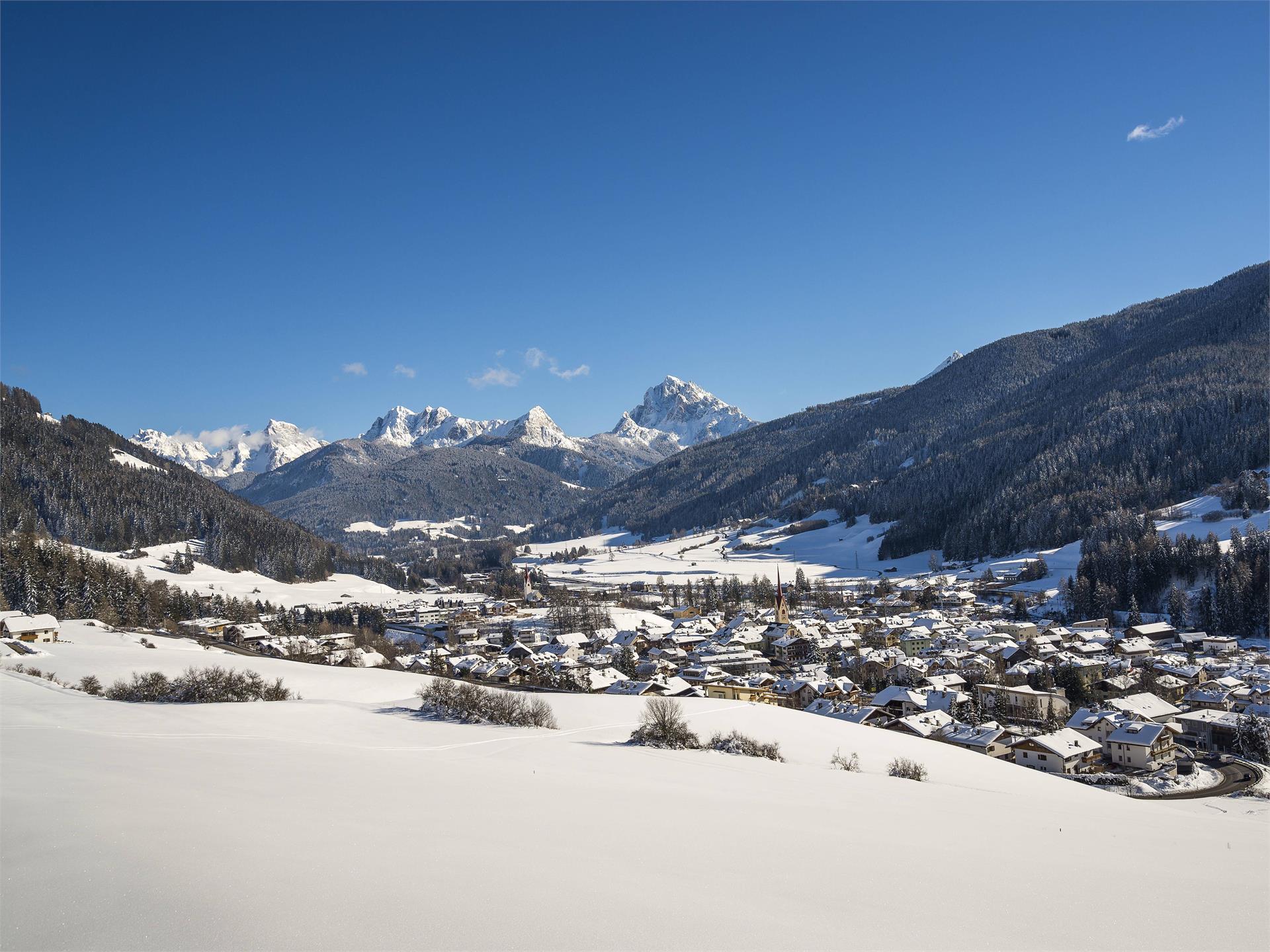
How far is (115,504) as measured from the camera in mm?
95875

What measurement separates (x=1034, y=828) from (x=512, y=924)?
7545 millimetres

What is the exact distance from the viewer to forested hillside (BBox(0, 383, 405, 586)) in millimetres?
88438

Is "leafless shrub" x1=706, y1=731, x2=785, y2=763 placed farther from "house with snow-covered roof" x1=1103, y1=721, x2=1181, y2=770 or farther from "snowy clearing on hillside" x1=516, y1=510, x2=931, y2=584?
"snowy clearing on hillside" x1=516, y1=510, x2=931, y2=584

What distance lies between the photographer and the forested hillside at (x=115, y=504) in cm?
8844

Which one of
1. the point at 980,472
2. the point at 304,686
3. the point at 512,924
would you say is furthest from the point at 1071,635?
the point at 980,472

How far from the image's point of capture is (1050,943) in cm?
492

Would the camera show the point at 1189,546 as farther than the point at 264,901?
Yes

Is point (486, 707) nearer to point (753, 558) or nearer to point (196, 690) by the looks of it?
point (196, 690)

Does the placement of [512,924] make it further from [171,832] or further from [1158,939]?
[1158,939]

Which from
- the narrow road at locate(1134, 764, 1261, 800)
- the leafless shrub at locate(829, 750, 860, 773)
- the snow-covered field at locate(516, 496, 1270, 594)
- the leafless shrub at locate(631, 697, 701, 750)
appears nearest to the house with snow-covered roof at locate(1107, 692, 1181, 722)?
the narrow road at locate(1134, 764, 1261, 800)

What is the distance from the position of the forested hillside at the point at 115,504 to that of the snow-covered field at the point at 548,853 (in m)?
92.1

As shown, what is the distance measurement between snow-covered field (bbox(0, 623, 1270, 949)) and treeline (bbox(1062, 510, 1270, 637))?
5385 cm

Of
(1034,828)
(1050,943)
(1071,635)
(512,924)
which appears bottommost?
(1071,635)

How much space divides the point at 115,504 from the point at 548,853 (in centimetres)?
11139
